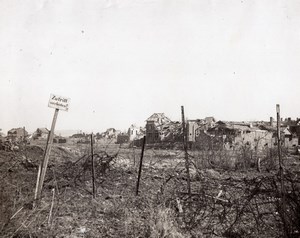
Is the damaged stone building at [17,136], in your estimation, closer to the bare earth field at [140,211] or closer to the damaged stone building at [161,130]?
the bare earth field at [140,211]

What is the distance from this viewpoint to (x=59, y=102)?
5.71 meters

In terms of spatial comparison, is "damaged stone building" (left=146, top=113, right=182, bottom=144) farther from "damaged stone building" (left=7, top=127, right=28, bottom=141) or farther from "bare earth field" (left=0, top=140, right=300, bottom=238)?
"bare earth field" (left=0, top=140, right=300, bottom=238)

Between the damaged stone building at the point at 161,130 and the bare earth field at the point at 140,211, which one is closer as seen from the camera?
the bare earth field at the point at 140,211

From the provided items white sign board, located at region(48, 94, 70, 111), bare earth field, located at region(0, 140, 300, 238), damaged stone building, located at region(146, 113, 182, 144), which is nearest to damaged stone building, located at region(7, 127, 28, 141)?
bare earth field, located at region(0, 140, 300, 238)

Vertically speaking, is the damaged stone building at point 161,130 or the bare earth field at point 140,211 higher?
the damaged stone building at point 161,130

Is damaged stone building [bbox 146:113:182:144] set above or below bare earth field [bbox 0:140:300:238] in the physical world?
above

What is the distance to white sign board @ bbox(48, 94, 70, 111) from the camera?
5644mm

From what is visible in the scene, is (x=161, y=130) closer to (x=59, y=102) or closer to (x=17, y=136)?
(x=17, y=136)

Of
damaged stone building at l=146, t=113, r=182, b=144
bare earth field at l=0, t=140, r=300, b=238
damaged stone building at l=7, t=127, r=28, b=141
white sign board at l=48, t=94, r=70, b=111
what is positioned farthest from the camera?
damaged stone building at l=146, t=113, r=182, b=144

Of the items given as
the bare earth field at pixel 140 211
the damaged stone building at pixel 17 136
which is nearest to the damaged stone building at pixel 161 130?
the damaged stone building at pixel 17 136

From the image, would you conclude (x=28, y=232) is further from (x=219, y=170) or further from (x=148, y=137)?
(x=148, y=137)

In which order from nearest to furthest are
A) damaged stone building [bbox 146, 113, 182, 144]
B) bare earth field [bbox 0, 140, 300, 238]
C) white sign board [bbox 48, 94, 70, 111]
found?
bare earth field [bbox 0, 140, 300, 238], white sign board [bbox 48, 94, 70, 111], damaged stone building [bbox 146, 113, 182, 144]

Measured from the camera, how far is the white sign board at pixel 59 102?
564cm

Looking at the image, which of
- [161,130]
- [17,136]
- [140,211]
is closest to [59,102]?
[140,211]
